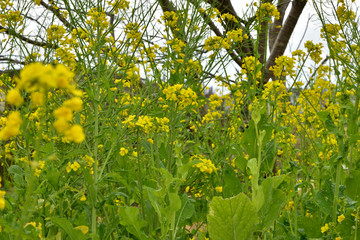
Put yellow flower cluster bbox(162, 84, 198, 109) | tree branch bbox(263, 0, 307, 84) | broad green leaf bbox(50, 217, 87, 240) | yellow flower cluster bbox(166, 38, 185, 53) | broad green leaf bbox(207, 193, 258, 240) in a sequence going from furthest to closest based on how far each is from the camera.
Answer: tree branch bbox(263, 0, 307, 84) → yellow flower cluster bbox(166, 38, 185, 53) → yellow flower cluster bbox(162, 84, 198, 109) → broad green leaf bbox(207, 193, 258, 240) → broad green leaf bbox(50, 217, 87, 240)

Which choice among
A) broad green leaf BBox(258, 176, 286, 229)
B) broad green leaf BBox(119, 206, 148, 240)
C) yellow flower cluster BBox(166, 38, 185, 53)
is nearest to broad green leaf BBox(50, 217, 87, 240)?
broad green leaf BBox(119, 206, 148, 240)

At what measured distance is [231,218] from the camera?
5.40 feet

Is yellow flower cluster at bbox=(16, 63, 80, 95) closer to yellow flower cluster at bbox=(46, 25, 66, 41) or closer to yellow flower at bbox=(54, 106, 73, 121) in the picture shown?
yellow flower at bbox=(54, 106, 73, 121)

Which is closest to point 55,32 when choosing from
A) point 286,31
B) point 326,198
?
point 326,198

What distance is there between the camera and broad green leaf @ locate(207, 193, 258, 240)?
5.27 feet

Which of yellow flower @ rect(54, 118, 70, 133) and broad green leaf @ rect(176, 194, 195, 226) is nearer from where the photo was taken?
yellow flower @ rect(54, 118, 70, 133)

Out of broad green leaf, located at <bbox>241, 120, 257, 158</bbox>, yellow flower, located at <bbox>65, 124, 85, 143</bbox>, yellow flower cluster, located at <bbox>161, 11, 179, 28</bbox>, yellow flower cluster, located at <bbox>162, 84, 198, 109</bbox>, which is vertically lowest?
broad green leaf, located at <bbox>241, 120, 257, 158</bbox>

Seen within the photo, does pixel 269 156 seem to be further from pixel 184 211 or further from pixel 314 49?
pixel 314 49

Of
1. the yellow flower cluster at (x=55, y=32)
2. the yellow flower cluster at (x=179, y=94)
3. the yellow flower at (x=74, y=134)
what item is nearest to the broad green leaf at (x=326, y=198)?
the yellow flower cluster at (x=179, y=94)

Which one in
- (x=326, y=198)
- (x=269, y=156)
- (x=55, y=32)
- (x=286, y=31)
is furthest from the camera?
(x=286, y=31)

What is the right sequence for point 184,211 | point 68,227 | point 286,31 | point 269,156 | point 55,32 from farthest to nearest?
point 286,31 < point 55,32 < point 269,156 < point 184,211 < point 68,227

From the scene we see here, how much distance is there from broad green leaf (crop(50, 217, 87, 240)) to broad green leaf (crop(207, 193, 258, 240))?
0.56 m

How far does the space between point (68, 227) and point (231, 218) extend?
70cm

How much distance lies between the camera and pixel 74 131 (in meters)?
0.53
